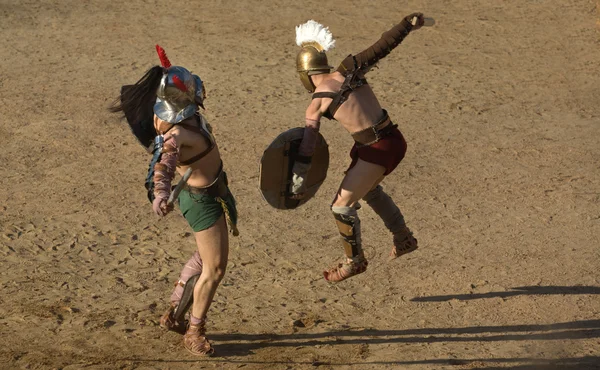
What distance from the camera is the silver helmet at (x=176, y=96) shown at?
6504mm

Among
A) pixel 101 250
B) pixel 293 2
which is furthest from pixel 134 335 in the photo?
pixel 293 2

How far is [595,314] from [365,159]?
7.82ft

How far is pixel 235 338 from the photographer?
7.43m

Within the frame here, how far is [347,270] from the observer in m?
7.76

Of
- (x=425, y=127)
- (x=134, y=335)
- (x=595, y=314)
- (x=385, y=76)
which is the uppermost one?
(x=385, y=76)

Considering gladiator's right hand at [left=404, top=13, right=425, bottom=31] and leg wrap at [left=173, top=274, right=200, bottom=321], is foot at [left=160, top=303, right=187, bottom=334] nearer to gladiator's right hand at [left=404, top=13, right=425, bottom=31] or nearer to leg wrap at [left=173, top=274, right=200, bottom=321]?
leg wrap at [left=173, top=274, right=200, bottom=321]

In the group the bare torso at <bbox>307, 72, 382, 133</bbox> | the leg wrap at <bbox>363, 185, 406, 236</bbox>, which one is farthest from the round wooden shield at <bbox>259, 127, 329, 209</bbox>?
the leg wrap at <bbox>363, 185, 406, 236</bbox>

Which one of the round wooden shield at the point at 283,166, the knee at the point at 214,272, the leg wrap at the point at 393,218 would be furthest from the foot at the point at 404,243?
the knee at the point at 214,272

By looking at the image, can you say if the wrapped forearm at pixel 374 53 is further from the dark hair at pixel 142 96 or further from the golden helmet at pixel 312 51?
the dark hair at pixel 142 96

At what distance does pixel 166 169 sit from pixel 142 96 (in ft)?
2.81

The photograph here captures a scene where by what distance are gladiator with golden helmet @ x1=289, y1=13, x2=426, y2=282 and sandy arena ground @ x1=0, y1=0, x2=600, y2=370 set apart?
936 mm

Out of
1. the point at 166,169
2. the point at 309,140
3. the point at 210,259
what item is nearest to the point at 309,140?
the point at 309,140

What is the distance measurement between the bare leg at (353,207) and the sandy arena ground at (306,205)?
17.3 inches

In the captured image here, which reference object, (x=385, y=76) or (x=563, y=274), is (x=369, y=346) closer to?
(x=563, y=274)
